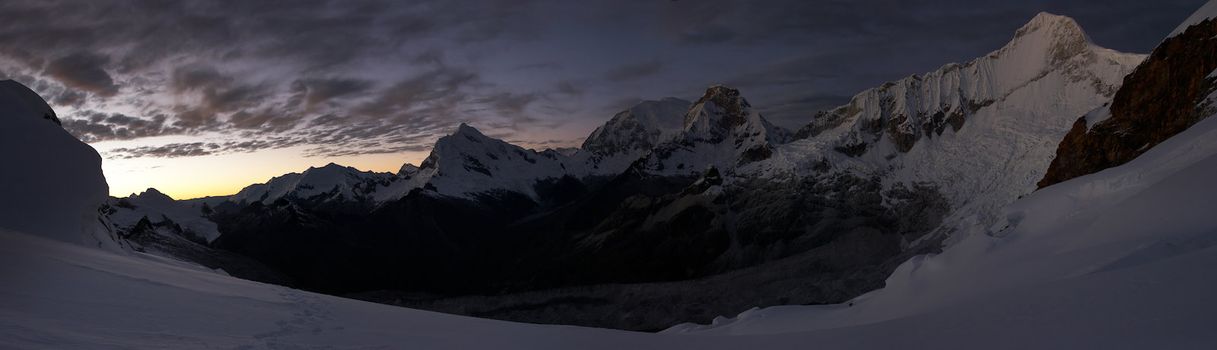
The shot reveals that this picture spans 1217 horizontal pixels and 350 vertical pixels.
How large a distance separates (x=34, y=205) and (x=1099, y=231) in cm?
6045

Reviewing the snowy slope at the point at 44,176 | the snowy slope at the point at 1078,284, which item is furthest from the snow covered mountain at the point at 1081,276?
the snowy slope at the point at 44,176

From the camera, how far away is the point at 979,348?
48.9 feet

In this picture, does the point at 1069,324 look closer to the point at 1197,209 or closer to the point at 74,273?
the point at 1197,209

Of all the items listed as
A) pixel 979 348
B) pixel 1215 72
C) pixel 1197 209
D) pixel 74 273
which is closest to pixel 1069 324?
pixel 979 348

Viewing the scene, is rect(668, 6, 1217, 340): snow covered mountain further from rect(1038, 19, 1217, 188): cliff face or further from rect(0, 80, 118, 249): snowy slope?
rect(1038, 19, 1217, 188): cliff face

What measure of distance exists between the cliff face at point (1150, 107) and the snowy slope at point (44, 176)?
146 metres

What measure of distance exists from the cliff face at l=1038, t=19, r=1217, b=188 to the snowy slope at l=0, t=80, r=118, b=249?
146 metres

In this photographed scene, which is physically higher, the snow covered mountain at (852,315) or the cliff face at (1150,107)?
the cliff face at (1150,107)

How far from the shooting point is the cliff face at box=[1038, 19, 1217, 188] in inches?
4712

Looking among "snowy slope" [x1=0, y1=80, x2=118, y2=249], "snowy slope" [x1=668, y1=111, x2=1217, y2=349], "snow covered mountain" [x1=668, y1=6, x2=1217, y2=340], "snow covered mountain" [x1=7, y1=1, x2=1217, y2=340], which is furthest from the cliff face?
"snowy slope" [x1=0, y1=80, x2=118, y2=249]

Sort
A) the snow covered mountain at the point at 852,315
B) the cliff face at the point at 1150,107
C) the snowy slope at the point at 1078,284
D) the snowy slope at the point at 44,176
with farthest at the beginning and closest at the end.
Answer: the cliff face at the point at 1150,107
the snowy slope at the point at 44,176
the snowy slope at the point at 1078,284
the snow covered mountain at the point at 852,315

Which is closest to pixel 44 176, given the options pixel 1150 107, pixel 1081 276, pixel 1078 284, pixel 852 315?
pixel 852 315

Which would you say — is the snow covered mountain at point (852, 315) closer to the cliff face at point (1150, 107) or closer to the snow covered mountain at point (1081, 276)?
the snow covered mountain at point (1081, 276)

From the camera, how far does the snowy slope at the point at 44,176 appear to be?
40062 mm
